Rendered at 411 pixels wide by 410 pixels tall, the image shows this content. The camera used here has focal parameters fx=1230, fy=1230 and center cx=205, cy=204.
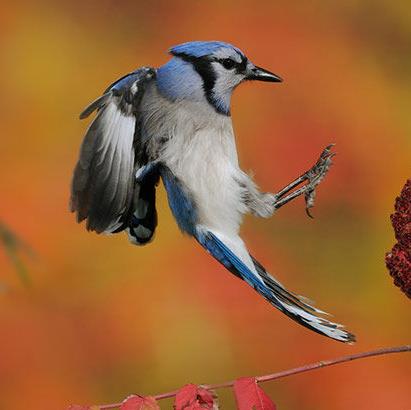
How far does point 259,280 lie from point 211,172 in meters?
0.17

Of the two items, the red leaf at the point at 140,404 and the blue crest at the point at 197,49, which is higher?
the blue crest at the point at 197,49

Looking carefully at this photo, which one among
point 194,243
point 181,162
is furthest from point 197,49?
point 194,243

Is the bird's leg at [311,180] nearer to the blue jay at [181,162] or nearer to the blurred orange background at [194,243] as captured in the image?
the blue jay at [181,162]

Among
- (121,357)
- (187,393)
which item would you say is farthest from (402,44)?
(187,393)

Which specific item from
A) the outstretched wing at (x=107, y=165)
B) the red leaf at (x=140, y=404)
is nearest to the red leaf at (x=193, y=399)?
the red leaf at (x=140, y=404)

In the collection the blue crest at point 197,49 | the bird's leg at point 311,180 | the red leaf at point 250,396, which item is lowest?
the red leaf at point 250,396

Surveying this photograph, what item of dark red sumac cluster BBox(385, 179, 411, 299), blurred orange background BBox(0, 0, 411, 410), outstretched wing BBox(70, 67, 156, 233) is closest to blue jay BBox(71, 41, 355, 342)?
outstretched wing BBox(70, 67, 156, 233)

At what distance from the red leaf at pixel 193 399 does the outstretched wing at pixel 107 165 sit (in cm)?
37

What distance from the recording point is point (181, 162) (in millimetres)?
1781

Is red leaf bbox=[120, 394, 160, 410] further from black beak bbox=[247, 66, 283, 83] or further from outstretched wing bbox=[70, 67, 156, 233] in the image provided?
black beak bbox=[247, 66, 283, 83]

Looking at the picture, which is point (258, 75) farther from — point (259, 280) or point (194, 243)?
point (194, 243)

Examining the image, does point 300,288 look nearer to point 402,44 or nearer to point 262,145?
point 262,145

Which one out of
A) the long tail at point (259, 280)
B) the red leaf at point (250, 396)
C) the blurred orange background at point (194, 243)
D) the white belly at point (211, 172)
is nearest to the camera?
the red leaf at point (250, 396)

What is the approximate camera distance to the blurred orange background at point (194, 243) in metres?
3.77
